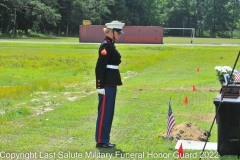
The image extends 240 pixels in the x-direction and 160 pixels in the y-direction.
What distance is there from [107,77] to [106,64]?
0.22m

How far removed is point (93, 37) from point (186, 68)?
4125 centimetres

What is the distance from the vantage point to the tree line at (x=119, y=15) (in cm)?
8062

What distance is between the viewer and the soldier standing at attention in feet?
24.6

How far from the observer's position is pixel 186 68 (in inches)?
1031

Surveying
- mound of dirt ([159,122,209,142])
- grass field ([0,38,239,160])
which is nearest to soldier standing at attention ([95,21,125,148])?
grass field ([0,38,239,160])

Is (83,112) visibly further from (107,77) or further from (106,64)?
(106,64)

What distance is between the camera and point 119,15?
10788 cm

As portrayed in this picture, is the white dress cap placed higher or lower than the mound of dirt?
higher

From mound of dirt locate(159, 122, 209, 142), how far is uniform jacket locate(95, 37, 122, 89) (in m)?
1.53

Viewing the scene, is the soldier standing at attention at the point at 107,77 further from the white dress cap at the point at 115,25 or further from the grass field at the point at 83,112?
the grass field at the point at 83,112

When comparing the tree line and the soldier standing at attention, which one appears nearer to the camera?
the soldier standing at attention

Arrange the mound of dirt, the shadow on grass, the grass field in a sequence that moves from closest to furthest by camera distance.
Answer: the shadow on grass
the grass field
the mound of dirt

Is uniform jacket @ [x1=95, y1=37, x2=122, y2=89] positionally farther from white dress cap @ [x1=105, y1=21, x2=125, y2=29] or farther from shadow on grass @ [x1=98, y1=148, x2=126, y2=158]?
shadow on grass @ [x1=98, y1=148, x2=126, y2=158]

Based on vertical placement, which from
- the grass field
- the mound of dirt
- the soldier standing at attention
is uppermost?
the soldier standing at attention
